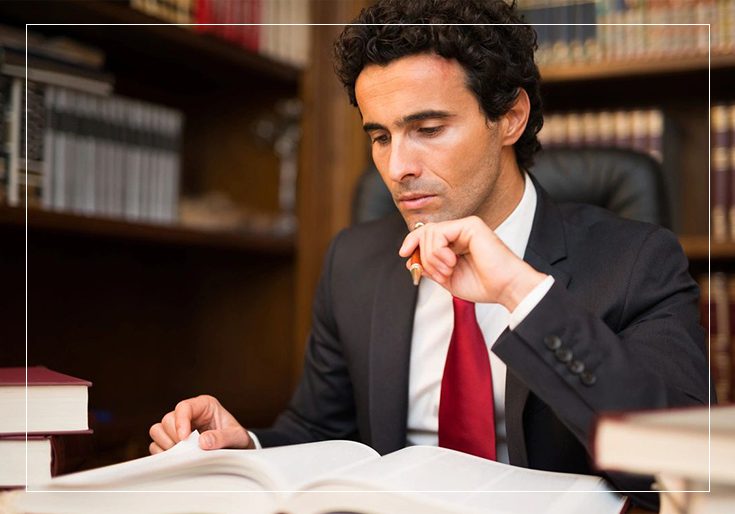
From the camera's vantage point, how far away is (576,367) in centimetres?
83

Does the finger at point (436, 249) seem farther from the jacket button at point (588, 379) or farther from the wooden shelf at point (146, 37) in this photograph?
the wooden shelf at point (146, 37)

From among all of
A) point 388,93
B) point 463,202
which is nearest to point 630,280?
point 463,202

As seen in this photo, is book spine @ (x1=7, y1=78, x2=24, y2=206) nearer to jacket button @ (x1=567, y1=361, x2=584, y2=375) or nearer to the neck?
the neck

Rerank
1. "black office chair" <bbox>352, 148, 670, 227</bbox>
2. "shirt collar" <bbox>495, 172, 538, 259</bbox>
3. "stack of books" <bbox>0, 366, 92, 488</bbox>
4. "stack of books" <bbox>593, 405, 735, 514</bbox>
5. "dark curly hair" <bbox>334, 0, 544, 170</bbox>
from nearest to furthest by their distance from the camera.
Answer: "stack of books" <bbox>593, 405, 735, 514</bbox>, "stack of books" <bbox>0, 366, 92, 488</bbox>, "dark curly hair" <bbox>334, 0, 544, 170</bbox>, "shirt collar" <bbox>495, 172, 538, 259</bbox>, "black office chair" <bbox>352, 148, 670, 227</bbox>

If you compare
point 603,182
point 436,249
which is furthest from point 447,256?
point 603,182

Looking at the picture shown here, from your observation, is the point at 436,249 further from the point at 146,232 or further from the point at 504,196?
the point at 146,232

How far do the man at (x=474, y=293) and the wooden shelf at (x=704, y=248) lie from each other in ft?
2.54

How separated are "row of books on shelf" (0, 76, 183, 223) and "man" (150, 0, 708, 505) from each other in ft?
1.96

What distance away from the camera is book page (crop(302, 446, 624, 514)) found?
25.9 inches

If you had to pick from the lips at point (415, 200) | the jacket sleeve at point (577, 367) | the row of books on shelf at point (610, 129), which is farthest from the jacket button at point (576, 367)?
the row of books on shelf at point (610, 129)

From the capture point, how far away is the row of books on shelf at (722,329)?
6.28 feet

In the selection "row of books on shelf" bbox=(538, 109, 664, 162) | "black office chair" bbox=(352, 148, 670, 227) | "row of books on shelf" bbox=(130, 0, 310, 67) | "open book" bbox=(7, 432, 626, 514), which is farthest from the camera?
"row of books on shelf" bbox=(538, 109, 664, 162)

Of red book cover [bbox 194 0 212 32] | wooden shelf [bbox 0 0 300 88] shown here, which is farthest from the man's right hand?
red book cover [bbox 194 0 212 32]

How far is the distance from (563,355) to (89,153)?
3.96 ft
